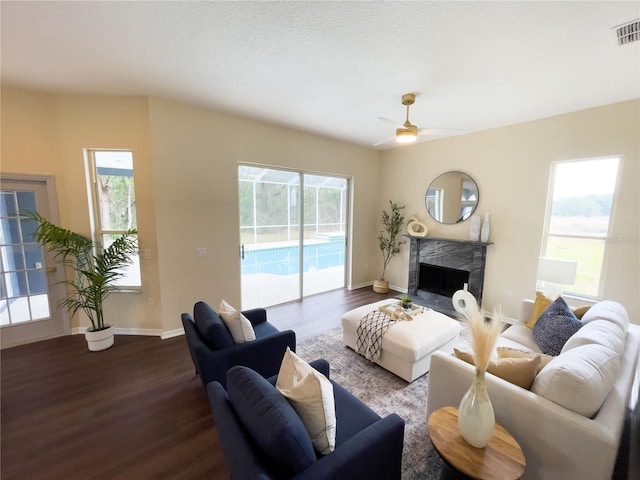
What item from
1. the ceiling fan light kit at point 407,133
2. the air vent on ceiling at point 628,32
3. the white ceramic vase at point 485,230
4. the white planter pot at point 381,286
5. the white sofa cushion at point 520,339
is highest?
→ the air vent on ceiling at point 628,32

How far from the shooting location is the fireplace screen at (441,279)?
4289 mm

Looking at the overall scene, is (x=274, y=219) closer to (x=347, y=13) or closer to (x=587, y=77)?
(x=347, y=13)

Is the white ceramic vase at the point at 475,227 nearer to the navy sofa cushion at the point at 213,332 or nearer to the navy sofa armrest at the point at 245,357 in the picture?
the navy sofa armrest at the point at 245,357

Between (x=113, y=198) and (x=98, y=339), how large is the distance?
1.70 metres

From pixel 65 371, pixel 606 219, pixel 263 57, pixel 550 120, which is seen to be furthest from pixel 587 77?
pixel 65 371

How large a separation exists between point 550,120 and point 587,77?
3.56ft

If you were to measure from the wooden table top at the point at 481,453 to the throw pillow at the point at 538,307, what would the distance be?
5.59 feet

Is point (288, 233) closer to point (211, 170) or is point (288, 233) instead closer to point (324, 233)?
point (324, 233)

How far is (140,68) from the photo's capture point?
2363 mm

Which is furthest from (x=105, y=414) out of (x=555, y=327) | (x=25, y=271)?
(x=555, y=327)

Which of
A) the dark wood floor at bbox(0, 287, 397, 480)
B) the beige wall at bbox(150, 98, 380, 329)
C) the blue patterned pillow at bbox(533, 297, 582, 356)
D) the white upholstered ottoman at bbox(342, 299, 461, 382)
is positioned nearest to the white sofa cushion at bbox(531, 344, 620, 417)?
the blue patterned pillow at bbox(533, 297, 582, 356)

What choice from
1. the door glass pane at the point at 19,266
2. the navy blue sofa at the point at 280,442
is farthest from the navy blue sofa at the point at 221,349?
the door glass pane at the point at 19,266

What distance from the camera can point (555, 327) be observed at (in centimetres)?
221

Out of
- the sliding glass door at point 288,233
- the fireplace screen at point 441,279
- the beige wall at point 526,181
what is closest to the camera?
the beige wall at point 526,181
